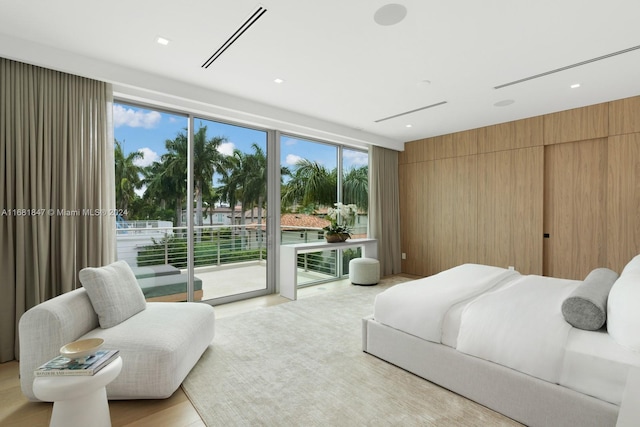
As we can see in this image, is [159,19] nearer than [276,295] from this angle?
Yes

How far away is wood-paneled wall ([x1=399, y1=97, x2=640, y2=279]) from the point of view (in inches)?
153

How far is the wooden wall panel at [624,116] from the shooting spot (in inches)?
148

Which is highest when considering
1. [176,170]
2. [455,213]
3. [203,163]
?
[203,163]

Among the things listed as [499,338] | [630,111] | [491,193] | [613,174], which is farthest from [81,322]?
[630,111]

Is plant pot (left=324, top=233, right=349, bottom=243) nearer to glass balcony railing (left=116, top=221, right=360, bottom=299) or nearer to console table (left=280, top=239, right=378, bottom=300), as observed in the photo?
console table (left=280, top=239, right=378, bottom=300)

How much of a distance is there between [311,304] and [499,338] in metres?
2.49

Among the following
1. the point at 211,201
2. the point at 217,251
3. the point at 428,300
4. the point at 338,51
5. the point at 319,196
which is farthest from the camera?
the point at 319,196

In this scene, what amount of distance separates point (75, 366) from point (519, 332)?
2438 mm

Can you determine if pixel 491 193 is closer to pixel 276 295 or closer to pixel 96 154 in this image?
pixel 276 295

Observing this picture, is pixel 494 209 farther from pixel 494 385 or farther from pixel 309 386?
pixel 309 386

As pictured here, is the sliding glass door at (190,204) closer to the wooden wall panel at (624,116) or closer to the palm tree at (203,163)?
the palm tree at (203,163)

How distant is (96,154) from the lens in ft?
10.1

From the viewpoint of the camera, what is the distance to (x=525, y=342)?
1820 mm

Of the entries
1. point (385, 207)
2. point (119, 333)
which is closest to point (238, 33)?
point (119, 333)
